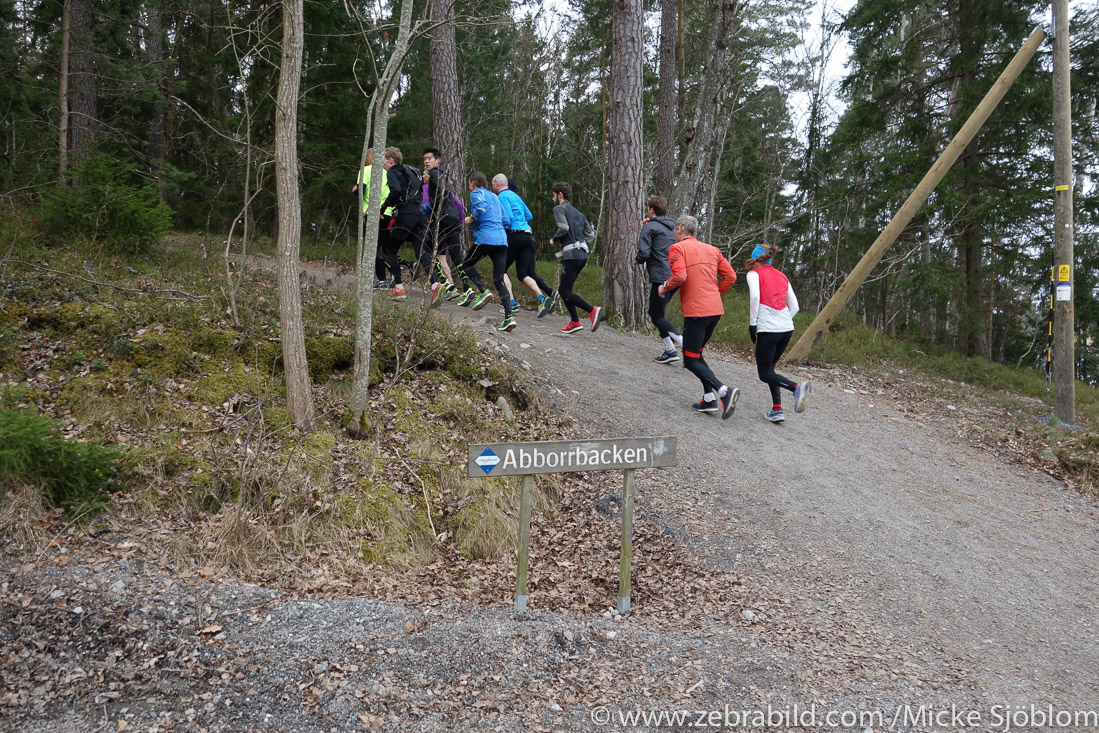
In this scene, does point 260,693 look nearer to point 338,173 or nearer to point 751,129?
point 338,173

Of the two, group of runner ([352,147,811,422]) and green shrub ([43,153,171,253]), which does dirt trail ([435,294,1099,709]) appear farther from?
green shrub ([43,153,171,253])

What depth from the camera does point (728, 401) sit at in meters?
7.62

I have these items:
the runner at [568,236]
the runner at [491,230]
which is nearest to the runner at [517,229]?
the runner at [491,230]

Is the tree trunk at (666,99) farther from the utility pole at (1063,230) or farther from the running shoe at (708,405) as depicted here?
the running shoe at (708,405)

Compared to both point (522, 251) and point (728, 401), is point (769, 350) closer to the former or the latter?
point (728, 401)

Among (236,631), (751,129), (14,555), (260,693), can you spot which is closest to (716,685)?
(260,693)

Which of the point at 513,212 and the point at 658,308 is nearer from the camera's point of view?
the point at 658,308

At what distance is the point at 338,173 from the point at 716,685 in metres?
13.7

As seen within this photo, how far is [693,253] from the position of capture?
736 centimetres

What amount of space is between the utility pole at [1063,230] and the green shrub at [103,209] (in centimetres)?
1210

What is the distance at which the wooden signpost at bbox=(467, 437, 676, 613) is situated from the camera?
4027 millimetres

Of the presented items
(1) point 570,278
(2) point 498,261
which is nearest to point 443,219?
(2) point 498,261

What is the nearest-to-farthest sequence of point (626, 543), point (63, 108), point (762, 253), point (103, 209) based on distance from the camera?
point (626, 543), point (762, 253), point (103, 209), point (63, 108)

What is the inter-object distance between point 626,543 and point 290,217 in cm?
370
